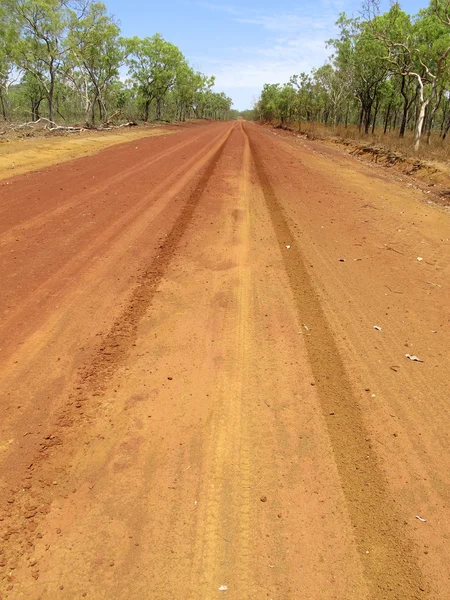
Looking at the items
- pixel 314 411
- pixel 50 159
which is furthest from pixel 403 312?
pixel 50 159

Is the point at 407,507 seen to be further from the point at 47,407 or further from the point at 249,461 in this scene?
the point at 47,407

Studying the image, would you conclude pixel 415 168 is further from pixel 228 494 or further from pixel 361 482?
pixel 228 494

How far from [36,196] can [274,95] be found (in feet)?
264

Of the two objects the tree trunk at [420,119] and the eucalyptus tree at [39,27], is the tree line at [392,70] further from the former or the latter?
the eucalyptus tree at [39,27]

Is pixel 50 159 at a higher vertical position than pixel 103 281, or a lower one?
higher

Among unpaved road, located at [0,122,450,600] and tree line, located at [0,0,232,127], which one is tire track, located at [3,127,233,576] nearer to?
unpaved road, located at [0,122,450,600]

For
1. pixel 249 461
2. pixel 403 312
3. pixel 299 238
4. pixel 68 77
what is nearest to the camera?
pixel 249 461

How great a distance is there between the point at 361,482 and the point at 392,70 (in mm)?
31732

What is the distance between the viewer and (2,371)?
3834mm

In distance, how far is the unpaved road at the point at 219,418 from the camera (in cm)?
239

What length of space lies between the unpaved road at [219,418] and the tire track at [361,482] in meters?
0.01

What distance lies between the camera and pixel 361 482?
9.65ft

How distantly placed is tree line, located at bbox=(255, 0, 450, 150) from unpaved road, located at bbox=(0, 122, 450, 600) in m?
14.6

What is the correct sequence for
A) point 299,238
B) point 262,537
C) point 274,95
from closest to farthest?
point 262,537, point 299,238, point 274,95
